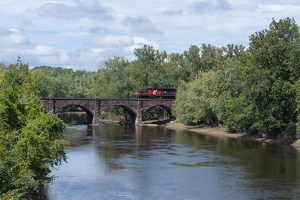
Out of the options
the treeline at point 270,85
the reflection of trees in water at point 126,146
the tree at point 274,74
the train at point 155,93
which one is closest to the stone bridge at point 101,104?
the train at point 155,93

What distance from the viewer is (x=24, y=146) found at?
86.3 ft

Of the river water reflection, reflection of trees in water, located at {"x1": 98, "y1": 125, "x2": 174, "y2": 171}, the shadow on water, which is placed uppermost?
the shadow on water

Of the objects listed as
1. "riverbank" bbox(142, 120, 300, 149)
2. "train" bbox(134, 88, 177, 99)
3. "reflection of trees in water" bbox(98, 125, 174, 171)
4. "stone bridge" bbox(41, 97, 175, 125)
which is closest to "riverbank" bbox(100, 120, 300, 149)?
"riverbank" bbox(142, 120, 300, 149)

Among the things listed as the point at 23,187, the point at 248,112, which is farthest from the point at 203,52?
the point at 23,187

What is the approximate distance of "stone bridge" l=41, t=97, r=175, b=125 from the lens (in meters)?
85.2

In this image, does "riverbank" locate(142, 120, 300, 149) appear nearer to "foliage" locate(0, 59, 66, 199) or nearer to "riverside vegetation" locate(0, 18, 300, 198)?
"riverside vegetation" locate(0, 18, 300, 198)

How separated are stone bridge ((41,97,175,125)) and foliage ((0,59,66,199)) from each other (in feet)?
176

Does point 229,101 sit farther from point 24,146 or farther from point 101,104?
point 24,146

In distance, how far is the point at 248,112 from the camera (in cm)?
6047

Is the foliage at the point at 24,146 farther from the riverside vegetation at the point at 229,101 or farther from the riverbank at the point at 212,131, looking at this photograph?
the riverbank at the point at 212,131

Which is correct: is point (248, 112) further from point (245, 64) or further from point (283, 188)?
point (283, 188)

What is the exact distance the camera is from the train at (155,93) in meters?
103

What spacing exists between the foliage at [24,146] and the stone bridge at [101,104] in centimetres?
5374

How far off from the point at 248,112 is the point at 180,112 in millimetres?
25793
